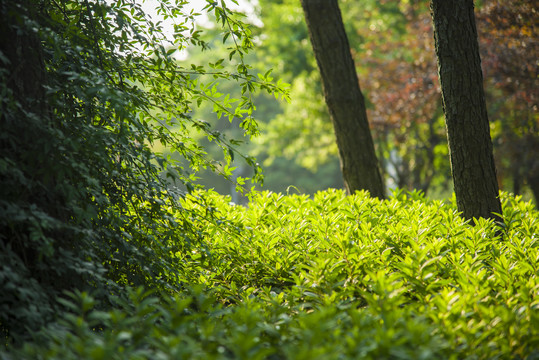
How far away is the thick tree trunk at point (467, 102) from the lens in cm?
457

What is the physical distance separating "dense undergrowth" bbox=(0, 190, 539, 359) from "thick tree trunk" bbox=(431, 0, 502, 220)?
15.5 inches

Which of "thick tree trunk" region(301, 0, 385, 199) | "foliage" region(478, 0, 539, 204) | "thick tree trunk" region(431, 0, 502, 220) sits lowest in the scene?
"thick tree trunk" region(431, 0, 502, 220)

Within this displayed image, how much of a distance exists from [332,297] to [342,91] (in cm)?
386

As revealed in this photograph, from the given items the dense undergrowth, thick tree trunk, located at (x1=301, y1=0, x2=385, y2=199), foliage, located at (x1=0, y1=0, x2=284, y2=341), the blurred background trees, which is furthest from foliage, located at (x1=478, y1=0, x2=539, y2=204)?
foliage, located at (x1=0, y1=0, x2=284, y2=341)

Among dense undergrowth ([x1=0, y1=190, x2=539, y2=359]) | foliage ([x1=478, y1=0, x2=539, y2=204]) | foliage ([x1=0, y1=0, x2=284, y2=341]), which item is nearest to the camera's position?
dense undergrowth ([x1=0, y1=190, x2=539, y2=359])

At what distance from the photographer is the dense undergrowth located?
2170mm

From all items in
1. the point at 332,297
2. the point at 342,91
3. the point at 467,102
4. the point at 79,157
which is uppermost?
the point at 342,91

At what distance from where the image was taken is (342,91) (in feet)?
20.3

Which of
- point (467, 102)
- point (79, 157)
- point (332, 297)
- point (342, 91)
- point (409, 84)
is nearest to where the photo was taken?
point (332, 297)

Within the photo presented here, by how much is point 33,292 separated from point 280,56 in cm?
1523

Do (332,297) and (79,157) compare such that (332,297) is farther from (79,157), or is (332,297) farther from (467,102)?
(467,102)

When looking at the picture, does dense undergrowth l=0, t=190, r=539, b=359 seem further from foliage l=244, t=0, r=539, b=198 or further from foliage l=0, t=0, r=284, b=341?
foliage l=244, t=0, r=539, b=198

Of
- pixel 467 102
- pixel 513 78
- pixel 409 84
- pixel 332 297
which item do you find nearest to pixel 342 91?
pixel 467 102

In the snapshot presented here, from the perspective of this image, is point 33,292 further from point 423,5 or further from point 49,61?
point 423,5
